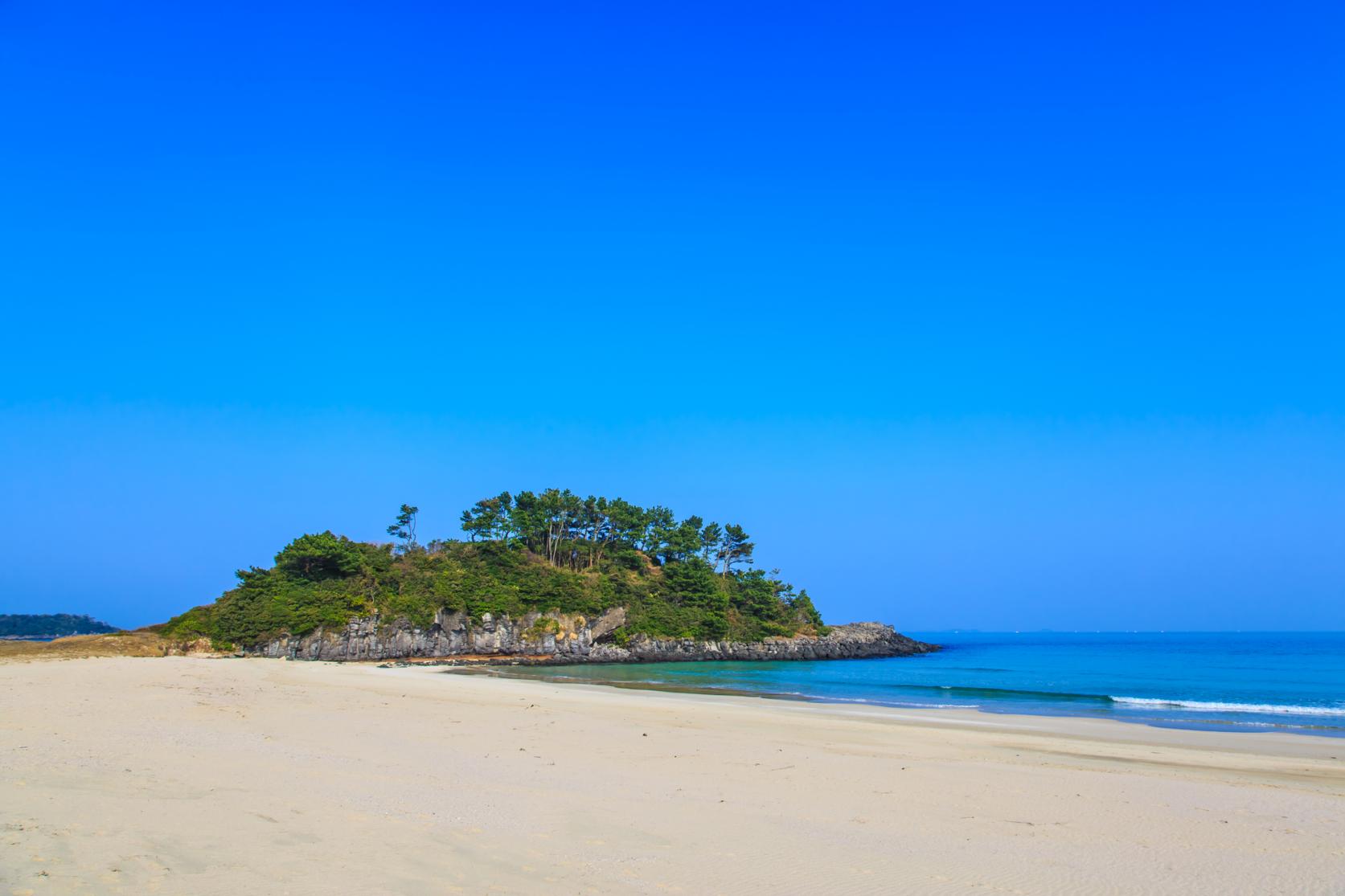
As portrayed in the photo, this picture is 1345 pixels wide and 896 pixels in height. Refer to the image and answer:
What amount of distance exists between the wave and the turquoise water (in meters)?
0.04

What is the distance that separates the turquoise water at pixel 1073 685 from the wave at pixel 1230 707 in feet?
0.12

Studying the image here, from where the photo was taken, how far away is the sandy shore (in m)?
6.55

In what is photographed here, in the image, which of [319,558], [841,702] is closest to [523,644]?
[319,558]

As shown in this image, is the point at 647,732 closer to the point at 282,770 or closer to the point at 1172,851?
the point at 282,770

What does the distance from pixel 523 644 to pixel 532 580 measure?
18.3 ft

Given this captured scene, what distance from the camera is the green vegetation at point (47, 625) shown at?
5103 inches

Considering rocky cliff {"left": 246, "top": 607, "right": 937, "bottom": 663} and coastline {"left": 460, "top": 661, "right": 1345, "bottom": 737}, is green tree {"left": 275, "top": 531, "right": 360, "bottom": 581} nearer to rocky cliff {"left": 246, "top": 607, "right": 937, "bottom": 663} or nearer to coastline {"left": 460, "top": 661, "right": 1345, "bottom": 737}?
rocky cliff {"left": 246, "top": 607, "right": 937, "bottom": 663}

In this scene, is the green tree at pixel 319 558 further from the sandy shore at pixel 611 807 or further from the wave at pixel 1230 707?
the wave at pixel 1230 707

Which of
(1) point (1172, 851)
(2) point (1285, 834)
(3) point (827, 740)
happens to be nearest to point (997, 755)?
(3) point (827, 740)

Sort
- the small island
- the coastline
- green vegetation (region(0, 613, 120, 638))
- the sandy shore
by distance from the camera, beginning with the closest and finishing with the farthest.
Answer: the sandy shore, the coastline, the small island, green vegetation (region(0, 613, 120, 638))

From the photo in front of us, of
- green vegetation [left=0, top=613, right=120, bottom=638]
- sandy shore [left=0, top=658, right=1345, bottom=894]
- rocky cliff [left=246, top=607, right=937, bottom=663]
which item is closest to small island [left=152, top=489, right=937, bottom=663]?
rocky cliff [left=246, top=607, right=937, bottom=663]

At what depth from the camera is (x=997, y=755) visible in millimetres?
16562

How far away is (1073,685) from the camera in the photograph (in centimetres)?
4575

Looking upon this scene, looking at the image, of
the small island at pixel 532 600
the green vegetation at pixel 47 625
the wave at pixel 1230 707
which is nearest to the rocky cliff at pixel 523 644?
the small island at pixel 532 600
